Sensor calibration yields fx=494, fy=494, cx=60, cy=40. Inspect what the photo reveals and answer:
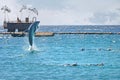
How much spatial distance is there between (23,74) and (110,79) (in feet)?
33.5

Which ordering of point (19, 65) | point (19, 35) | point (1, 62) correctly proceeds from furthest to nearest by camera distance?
1. point (19, 35)
2. point (1, 62)
3. point (19, 65)

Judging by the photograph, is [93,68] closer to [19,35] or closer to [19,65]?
[19,65]

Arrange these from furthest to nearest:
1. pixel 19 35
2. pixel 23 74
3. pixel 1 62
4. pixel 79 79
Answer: pixel 19 35 → pixel 1 62 → pixel 23 74 → pixel 79 79

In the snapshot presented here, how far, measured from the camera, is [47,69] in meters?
61.1

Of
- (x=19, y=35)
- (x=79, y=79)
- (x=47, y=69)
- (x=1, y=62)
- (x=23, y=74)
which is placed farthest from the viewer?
(x=19, y=35)

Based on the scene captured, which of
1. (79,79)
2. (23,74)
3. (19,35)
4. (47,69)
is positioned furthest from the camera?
(19,35)

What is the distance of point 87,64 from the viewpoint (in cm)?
6738

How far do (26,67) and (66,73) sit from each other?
27.2 ft

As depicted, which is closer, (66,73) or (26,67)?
(66,73)

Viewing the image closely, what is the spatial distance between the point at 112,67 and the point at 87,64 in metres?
4.60

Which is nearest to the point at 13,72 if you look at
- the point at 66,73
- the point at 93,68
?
the point at 66,73

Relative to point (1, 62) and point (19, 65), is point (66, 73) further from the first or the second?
point (1, 62)

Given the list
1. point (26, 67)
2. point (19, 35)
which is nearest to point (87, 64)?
point (26, 67)

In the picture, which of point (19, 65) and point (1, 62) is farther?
point (1, 62)
